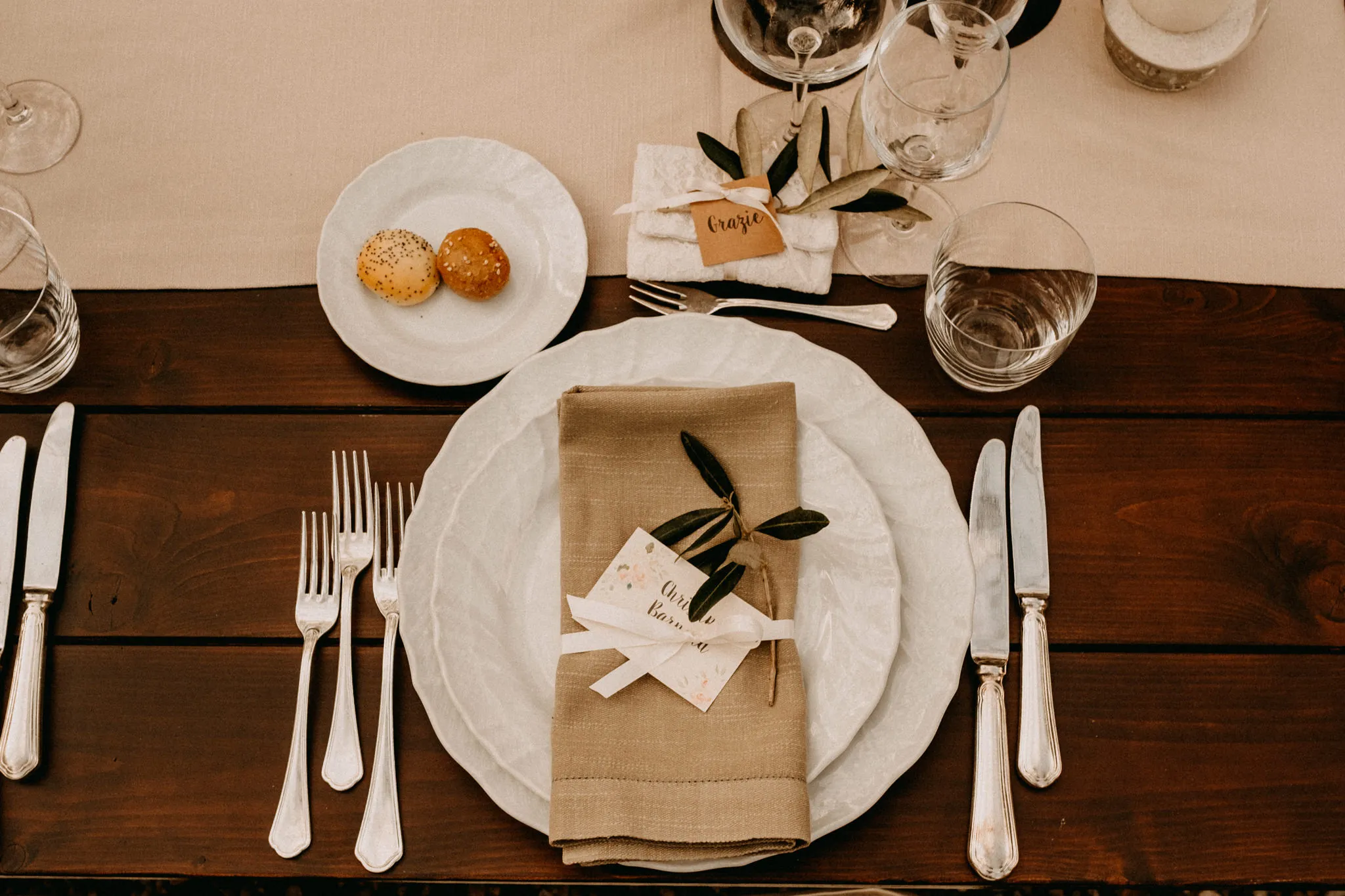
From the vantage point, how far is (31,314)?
0.93 m

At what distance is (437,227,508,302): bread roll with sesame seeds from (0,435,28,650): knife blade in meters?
0.43

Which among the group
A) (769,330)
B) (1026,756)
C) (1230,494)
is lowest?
(1026,756)

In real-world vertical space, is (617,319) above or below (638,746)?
above

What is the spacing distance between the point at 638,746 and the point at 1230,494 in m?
0.61

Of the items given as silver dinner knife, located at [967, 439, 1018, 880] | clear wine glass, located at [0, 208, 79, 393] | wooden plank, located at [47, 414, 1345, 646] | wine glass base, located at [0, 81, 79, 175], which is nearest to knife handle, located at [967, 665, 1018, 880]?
silver dinner knife, located at [967, 439, 1018, 880]

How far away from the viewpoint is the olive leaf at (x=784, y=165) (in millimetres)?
982

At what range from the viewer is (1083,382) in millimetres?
970

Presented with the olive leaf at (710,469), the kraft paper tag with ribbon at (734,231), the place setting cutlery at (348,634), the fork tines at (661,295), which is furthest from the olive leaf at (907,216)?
the place setting cutlery at (348,634)

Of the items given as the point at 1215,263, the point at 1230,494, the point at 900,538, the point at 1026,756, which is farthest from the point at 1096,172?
the point at 1026,756

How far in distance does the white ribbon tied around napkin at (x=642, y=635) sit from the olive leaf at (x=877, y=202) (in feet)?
1.36

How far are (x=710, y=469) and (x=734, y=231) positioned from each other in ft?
0.89

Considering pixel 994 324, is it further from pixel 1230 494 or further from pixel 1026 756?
pixel 1026 756

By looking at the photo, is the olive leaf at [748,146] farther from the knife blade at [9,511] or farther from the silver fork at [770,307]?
the knife blade at [9,511]

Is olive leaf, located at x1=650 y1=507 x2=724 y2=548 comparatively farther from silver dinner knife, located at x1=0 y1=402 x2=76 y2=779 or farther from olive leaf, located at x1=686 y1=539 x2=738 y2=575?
silver dinner knife, located at x1=0 y1=402 x2=76 y2=779
